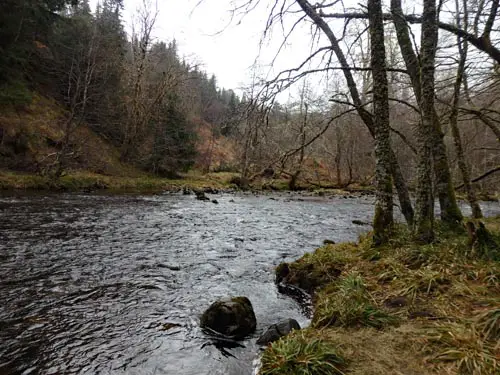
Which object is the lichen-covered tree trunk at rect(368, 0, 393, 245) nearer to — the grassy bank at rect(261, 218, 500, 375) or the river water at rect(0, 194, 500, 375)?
the grassy bank at rect(261, 218, 500, 375)

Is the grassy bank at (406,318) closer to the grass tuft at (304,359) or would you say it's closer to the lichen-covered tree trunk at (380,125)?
the grass tuft at (304,359)

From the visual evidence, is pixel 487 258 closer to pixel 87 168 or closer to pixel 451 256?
pixel 451 256

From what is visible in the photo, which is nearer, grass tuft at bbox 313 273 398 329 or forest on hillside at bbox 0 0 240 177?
grass tuft at bbox 313 273 398 329

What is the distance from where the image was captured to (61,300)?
5238 mm

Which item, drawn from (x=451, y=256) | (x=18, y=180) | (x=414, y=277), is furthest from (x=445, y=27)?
(x=18, y=180)

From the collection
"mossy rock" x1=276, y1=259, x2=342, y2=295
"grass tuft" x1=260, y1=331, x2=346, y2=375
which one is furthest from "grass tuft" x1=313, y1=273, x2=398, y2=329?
"mossy rock" x1=276, y1=259, x2=342, y2=295

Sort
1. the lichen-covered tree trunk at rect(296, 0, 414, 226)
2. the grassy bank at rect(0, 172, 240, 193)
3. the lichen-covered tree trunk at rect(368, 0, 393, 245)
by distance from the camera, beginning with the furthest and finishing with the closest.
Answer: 1. the grassy bank at rect(0, 172, 240, 193)
2. the lichen-covered tree trunk at rect(296, 0, 414, 226)
3. the lichen-covered tree trunk at rect(368, 0, 393, 245)

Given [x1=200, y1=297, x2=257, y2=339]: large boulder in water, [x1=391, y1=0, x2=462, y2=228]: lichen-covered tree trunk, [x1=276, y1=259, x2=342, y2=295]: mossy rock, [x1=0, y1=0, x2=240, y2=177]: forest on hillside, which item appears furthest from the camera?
[x1=0, y1=0, x2=240, y2=177]: forest on hillside

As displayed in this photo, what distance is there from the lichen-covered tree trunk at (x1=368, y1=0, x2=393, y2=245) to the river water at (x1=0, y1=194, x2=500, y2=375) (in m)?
2.63

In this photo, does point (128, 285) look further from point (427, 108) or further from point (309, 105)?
point (309, 105)

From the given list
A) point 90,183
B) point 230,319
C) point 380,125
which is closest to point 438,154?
point 380,125

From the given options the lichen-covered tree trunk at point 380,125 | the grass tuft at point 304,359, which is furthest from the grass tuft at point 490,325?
the lichen-covered tree trunk at point 380,125

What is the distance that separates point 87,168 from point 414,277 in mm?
24177

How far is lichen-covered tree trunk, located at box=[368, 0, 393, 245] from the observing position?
670cm
